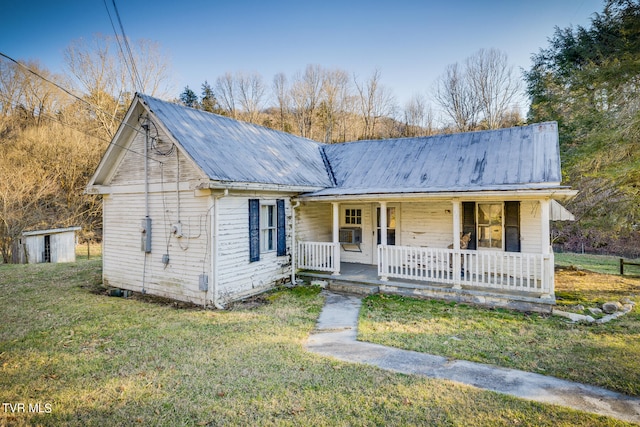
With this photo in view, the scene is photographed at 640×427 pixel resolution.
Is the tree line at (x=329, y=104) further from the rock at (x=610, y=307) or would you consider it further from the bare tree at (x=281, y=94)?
the rock at (x=610, y=307)

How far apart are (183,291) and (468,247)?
8.33 meters

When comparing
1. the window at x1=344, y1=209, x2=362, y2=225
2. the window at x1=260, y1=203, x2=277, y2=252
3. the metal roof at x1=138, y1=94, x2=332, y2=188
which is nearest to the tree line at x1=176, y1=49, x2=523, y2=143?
the metal roof at x1=138, y1=94, x2=332, y2=188

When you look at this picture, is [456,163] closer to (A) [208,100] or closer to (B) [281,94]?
(B) [281,94]

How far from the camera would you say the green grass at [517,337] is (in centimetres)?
520

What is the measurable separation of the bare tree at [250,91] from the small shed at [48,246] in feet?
70.3

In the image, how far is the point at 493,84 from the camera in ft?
96.5

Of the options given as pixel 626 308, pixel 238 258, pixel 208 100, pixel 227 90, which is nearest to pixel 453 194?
pixel 626 308

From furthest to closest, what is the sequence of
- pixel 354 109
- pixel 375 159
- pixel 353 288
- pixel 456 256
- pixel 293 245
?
pixel 354 109 < pixel 375 159 < pixel 293 245 < pixel 353 288 < pixel 456 256

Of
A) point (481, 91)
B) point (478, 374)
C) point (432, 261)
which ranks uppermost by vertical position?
point (481, 91)

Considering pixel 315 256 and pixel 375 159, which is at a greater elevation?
pixel 375 159

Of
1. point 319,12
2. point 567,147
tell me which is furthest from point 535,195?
point 319,12

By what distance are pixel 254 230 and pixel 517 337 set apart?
6516 mm

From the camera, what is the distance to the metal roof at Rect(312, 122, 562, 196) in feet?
32.7

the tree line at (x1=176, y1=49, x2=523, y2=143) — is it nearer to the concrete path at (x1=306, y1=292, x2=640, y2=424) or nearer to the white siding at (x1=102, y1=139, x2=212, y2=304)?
the white siding at (x1=102, y1=139, x2=212, y2=304)
